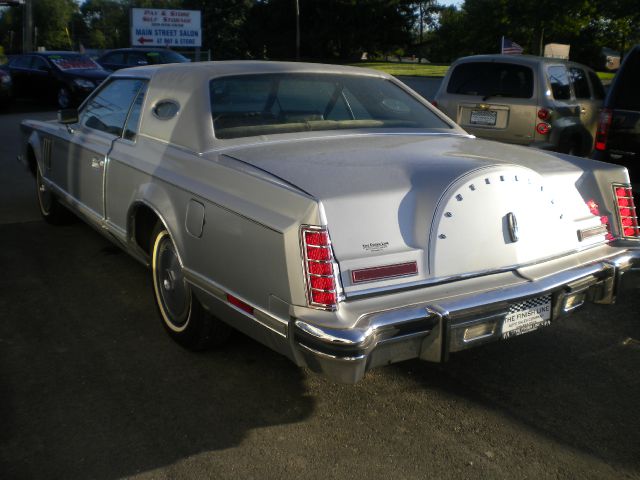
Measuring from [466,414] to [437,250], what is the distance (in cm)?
84

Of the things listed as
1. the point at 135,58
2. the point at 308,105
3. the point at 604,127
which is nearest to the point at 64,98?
the point at 135,58

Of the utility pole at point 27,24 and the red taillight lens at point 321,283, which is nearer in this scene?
the red taillight lens at point 321,283

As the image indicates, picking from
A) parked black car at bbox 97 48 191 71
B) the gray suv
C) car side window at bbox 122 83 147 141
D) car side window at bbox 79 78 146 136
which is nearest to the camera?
car side window at bbox 122 83 147 141

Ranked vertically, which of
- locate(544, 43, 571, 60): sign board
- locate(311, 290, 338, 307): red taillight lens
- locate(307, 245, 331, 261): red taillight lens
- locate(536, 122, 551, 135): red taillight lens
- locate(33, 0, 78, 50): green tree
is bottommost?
locate(311, 290, 338, 307): red taillight lens

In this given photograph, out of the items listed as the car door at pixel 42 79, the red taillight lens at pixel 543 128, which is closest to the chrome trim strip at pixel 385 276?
the red taillight lens at pixel 543 128

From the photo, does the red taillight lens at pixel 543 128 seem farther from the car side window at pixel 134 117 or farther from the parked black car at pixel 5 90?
the parked black car at pixel 5 90

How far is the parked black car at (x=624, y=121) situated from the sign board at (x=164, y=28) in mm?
27925

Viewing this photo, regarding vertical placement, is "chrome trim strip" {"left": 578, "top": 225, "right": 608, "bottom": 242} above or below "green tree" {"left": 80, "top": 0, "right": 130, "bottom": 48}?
below

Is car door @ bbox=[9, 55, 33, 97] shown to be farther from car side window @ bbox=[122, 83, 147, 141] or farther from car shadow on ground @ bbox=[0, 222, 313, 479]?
car side window @ bbox=[122, 83, 147, 141]

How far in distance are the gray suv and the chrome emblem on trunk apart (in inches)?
233

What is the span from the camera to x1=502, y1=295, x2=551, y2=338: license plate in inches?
119

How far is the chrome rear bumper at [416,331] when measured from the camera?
105 inches

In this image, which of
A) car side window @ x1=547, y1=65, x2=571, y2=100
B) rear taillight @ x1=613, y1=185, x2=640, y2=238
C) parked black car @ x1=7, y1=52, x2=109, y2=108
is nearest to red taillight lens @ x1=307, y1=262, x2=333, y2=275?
rear taillight @ x1=613, y1=185, x2=640, y2=238

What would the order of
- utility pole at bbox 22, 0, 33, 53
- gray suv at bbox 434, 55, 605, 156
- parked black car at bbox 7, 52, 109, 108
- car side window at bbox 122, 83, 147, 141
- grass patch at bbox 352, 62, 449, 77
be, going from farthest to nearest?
grass patch at bbox 352, 62, 449, 77, utility pole at bbox 22, 0, 33, 53, parked black car at bbox 7, 52, 109, 108, gray suv at bbox 434, 55, 605, 156, car side window at bbox 122, 83, 147, 141
